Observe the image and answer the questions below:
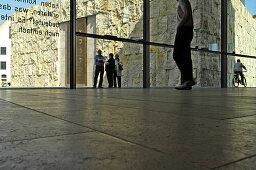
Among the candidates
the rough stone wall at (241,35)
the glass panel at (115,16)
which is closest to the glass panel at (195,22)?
the glass panel at (115,16)

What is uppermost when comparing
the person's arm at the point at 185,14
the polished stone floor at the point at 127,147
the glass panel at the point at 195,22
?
the glass panel at the point at 195,22

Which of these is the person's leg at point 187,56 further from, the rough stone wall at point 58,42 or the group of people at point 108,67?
the rough stone wall at point 58,42

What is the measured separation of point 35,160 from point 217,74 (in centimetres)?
1268

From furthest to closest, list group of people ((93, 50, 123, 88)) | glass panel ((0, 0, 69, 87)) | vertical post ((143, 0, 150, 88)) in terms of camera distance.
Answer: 1. glass panel ((0, 0, 69, 87))
2. group of people ((93, 50, 123, 88))
3. vertical post ((143, 0, 150, 88))

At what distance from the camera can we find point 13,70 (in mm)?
19688

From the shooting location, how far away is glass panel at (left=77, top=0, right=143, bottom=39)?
44.1 ft

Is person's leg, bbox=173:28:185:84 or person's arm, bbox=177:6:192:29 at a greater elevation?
person's arm, bbox=177:6:192:29

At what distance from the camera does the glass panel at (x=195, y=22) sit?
11.6 m

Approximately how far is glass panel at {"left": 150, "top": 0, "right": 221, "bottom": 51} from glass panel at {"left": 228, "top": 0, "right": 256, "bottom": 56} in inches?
91.0

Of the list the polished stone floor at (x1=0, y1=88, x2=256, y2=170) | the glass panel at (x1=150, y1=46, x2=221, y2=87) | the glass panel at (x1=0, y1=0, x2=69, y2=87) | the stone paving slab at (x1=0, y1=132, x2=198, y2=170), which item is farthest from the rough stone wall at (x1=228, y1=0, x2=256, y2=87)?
the stone paving slab at (x1=0, y1=132, x2=198, y2=170)

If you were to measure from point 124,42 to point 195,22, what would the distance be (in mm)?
3934

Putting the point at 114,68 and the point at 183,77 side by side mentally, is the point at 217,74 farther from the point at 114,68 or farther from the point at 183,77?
the point at 183,77

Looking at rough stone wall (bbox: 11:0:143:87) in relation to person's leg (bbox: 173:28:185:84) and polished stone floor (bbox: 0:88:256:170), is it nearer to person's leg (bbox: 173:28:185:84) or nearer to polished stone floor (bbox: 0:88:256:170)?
person's leg (bbox: 173:28:185:84)

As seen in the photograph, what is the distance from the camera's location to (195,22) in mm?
11672
